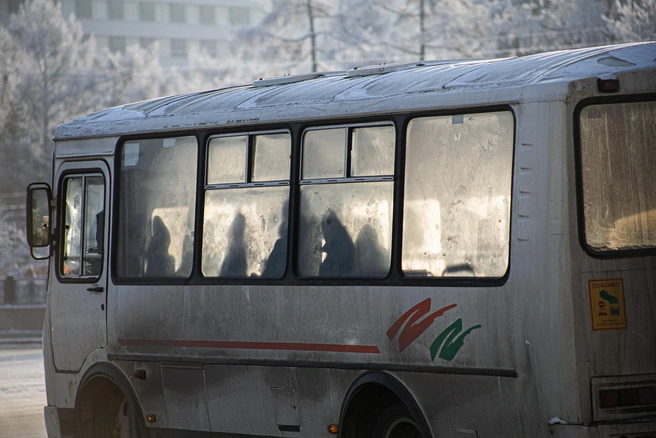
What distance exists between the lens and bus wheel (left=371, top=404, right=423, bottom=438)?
25.3 feet

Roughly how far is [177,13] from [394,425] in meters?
99.5

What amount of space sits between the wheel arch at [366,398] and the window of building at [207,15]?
98457 mm

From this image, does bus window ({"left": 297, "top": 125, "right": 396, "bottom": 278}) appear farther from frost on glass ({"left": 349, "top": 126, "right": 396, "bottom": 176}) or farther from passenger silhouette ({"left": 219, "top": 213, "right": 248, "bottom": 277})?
passenger silhouette ({"left": 219, "top": 213, "right": 248, "bottom": 277})

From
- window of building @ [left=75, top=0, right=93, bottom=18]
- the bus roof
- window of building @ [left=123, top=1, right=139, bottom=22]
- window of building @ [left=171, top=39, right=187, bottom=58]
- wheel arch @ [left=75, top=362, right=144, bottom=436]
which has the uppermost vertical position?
window of building @ [left=123, top=1, right=139, bottom=22]

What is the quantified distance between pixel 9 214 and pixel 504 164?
141ft

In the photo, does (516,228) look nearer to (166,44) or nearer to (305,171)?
(305,171)

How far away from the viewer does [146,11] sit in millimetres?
103188

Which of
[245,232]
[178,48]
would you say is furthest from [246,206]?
[178,48]

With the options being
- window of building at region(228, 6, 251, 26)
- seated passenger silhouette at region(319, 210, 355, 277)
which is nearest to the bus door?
seated passenger silhouette at region(319, 210, 355, 277)

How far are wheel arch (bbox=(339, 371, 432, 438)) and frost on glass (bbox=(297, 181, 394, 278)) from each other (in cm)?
62

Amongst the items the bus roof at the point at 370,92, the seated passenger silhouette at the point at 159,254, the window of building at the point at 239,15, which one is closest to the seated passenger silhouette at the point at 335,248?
the bus roof at the point at 370,92

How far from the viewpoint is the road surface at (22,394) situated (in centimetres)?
1342

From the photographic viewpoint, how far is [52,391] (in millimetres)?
10453

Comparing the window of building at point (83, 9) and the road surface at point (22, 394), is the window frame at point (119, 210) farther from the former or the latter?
the window of building at point (83, 9)
